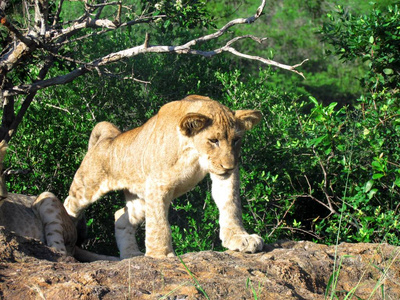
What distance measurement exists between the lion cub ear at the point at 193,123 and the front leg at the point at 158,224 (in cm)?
46

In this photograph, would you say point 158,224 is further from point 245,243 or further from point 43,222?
point 43,222

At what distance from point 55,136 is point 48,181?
0.48m

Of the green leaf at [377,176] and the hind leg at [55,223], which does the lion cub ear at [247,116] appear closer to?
the green leaf at [377,176]

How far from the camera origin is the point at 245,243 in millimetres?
4492

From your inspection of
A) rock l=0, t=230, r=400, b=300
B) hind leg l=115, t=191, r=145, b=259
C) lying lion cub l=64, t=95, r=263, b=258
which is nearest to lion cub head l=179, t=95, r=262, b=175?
lying lion cub l=64, t=95, r=263, b=258

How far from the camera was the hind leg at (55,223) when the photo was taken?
5594mm

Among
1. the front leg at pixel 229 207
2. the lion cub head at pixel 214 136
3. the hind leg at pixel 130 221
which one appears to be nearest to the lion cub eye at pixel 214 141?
the lion cub head at pixel 214 136

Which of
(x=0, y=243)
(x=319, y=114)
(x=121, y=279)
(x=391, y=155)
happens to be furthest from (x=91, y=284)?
(x=391, y=155)

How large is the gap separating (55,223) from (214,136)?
184cm

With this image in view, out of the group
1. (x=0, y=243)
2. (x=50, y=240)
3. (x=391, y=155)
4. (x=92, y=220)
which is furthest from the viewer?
(x=92, y=220)

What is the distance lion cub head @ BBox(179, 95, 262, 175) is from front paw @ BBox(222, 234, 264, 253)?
481mm

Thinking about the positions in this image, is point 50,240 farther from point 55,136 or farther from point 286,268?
point 286,268

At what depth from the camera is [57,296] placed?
305 cm

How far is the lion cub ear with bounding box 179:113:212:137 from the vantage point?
463 cm
